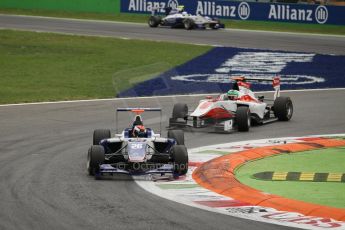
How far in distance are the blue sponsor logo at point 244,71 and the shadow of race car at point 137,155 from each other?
1270 cm

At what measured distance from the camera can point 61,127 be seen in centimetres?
2358

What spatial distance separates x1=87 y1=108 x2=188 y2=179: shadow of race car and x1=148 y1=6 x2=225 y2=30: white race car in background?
36917 millimetres

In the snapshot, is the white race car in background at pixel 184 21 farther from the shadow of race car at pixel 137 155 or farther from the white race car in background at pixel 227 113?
the shadow of race car at pixel 137 155

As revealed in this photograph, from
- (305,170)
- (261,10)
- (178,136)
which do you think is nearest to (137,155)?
(178,136)

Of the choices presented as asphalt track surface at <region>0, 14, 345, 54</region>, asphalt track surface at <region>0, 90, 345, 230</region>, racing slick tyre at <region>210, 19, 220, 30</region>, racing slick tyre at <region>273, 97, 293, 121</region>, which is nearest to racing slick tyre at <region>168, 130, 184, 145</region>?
asphalt track surface at <region>0, 90, 345, 230</region>

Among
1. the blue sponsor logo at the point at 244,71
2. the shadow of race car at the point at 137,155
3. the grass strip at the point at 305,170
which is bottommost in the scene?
the blue sponsor logo at the point at 244,71

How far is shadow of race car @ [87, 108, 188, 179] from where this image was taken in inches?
669

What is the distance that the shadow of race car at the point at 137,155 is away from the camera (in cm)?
1698

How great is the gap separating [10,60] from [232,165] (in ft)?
77.3

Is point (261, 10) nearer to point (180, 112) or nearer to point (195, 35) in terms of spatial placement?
point (195, 35)

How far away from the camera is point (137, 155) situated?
56.4 feet

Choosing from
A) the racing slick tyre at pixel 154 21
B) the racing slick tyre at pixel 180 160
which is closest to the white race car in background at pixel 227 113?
the racing slick tyre at pixel 180 160

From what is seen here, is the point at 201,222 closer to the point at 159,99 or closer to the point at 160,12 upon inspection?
the point at 159,99

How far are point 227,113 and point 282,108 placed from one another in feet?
7.22
